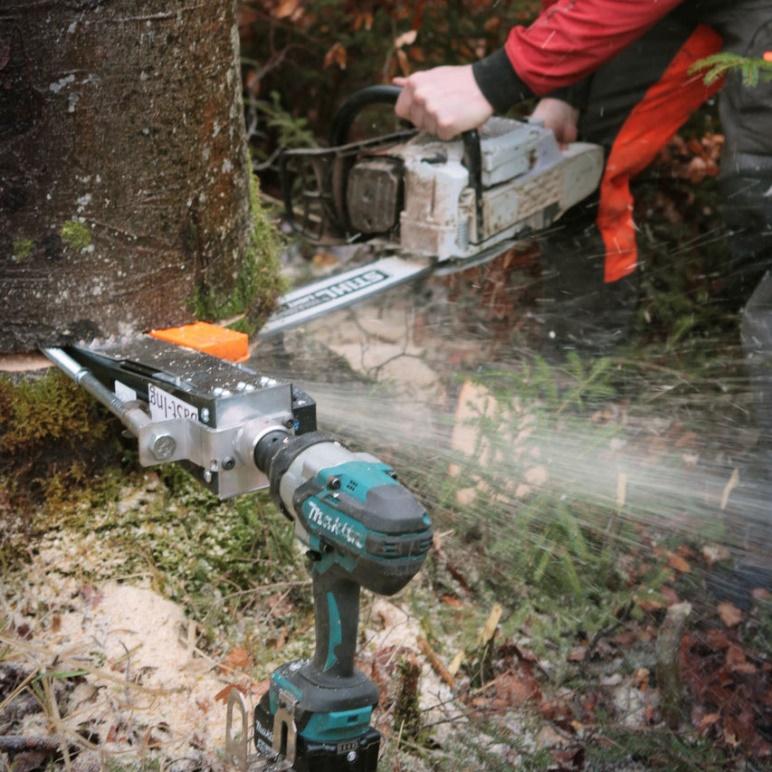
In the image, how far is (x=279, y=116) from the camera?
462 cm

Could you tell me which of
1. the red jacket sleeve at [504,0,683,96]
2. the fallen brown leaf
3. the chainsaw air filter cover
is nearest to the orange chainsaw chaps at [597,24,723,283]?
the red jacket sleeve at [504,0,683,96]

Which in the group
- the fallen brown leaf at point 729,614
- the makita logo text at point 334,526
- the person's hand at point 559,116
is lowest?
the fallen brown leaf at point 729,614

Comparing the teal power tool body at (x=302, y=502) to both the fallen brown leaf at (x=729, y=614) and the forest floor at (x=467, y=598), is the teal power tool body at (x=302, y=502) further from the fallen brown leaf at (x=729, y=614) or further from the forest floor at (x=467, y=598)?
the fallen brown leaf at (x=729, y=614)

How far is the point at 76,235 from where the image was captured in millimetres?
2346

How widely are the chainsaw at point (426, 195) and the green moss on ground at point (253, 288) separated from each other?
0.99 ft

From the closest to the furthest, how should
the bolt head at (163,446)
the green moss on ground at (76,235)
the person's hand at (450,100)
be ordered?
the bolt head at (163,446)
the green moss on ground at (76,235)
the person's hand at (450,100)

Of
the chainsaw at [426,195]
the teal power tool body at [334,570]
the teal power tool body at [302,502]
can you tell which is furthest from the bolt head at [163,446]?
the chainsaw at [426,195]

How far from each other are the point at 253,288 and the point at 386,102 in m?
1.13

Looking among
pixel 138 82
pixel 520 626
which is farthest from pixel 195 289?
pixel 520 626

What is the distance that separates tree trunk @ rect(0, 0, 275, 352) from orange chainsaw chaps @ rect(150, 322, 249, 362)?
9cm

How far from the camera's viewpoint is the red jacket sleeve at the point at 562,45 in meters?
3.13

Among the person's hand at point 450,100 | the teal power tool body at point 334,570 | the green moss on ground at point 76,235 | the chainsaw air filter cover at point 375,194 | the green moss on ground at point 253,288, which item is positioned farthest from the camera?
the chainsaw air filter cover at point 375,194

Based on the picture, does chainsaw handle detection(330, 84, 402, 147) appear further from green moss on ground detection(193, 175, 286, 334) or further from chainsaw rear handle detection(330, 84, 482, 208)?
green moss on ground detection(193, 175, 286, 334)

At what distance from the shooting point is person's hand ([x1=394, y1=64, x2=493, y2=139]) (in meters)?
3.36
